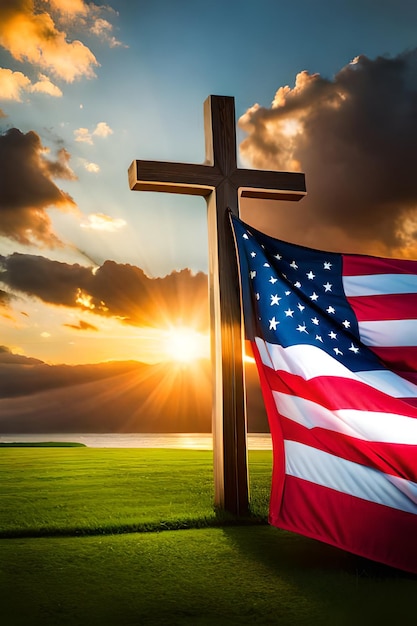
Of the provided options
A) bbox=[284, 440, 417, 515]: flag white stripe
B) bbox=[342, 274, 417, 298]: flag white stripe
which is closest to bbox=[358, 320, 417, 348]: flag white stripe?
bbox=[342, 274, 417, 298]: flag white stripe

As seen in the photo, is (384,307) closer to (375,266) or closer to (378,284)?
(378,284)

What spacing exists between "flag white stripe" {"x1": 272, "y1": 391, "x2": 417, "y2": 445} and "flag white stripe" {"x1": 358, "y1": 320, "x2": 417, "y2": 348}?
71 cm

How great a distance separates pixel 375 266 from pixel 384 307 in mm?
362

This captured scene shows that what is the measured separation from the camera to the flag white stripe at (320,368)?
4.03 meters

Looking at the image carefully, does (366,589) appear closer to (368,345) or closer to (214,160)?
(368,345)

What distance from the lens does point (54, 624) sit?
272cm

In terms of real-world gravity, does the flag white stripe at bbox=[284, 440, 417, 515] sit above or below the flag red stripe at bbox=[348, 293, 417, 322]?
below

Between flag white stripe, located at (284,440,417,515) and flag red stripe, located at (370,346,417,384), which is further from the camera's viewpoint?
flag red stripe, located at (370,346,417,384)

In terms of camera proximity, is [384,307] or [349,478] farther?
[384,307]

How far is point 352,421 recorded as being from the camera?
392cm

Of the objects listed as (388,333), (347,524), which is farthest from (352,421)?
(388,333)

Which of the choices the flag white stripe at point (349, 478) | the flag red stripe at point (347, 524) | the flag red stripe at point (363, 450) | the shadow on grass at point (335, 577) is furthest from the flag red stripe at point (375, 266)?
the shadow on grass at point (335, 577)

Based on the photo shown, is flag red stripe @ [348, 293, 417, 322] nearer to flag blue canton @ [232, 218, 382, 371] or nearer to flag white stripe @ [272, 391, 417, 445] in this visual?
flag blue canton @ [232, 218, 382, 371]

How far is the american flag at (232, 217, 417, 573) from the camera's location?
370 cm
